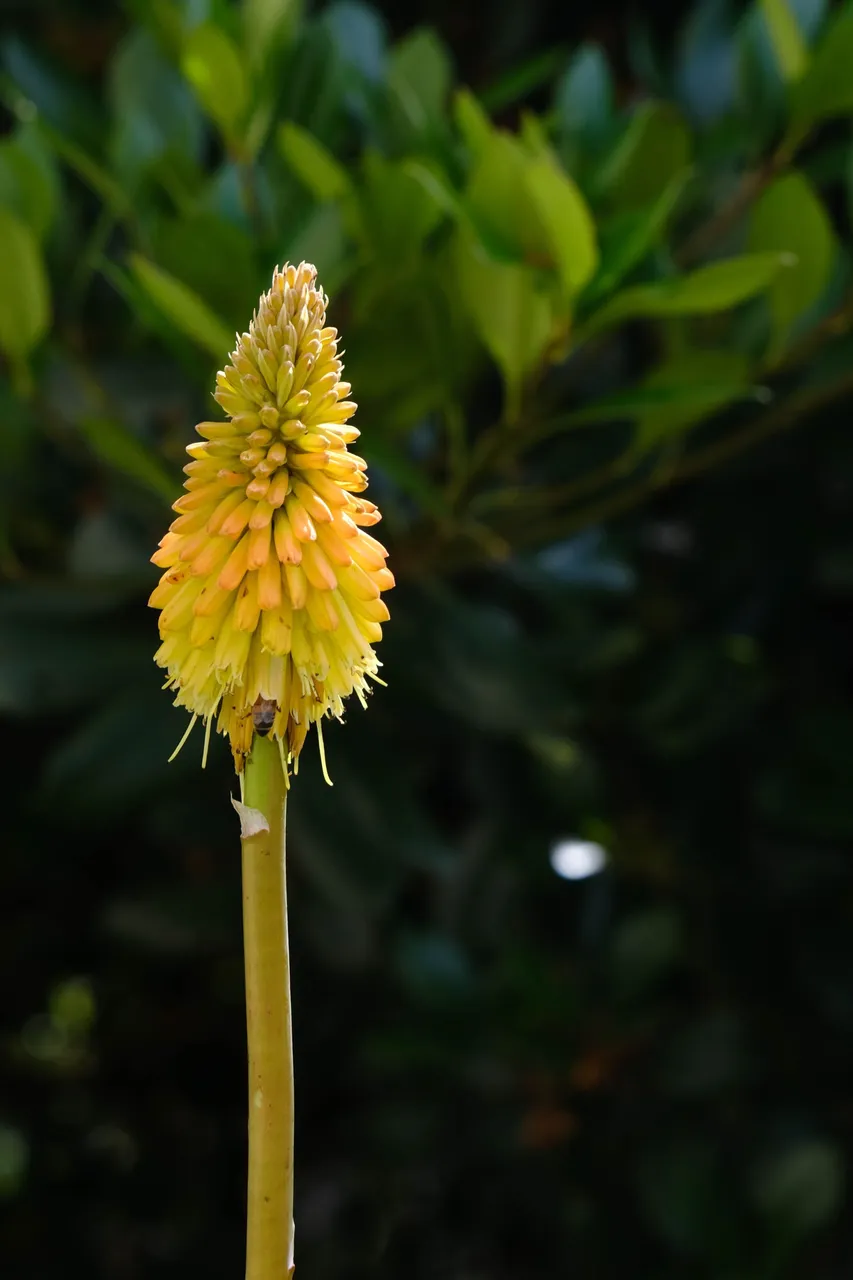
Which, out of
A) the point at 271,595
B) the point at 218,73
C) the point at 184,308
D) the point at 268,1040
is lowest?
the point at 268,1040

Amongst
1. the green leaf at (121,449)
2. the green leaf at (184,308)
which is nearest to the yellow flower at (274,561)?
the green leaf at (184,308)

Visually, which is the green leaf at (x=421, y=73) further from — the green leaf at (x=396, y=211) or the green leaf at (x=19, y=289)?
the green leaf at (x=19, y=289)

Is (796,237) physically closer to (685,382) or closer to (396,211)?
(685,382)

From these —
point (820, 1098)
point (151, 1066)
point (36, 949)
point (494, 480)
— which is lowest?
point (820, 1098)

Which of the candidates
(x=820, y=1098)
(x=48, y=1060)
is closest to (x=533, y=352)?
(x=820, y=1098)

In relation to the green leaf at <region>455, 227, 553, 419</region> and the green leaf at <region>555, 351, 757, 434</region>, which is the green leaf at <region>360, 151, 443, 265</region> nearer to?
the green leaf at <region>455, 227, 553, 419</region>

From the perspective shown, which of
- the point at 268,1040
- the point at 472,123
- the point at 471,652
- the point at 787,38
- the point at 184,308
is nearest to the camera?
the point at 268,1040

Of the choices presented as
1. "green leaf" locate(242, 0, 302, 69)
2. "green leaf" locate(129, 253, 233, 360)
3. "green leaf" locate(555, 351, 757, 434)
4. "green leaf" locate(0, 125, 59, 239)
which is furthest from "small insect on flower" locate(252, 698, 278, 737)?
"green leaf" locate(242, 0, 302, 69)

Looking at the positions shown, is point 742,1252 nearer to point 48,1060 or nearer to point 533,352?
point 48,1060

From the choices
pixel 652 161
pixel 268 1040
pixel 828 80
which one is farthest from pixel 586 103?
pixel 268 1040
